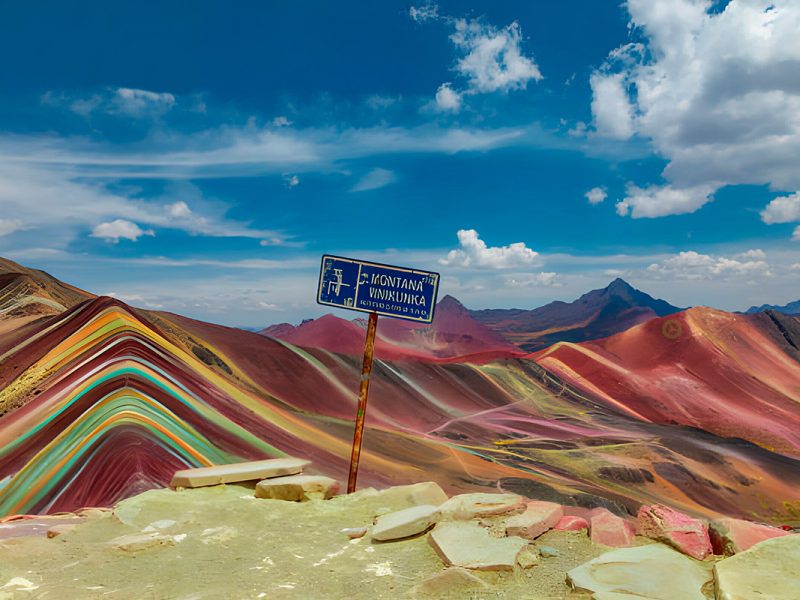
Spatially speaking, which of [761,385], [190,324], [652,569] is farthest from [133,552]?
[761,385]

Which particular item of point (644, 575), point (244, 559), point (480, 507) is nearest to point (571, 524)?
point (480, 507)

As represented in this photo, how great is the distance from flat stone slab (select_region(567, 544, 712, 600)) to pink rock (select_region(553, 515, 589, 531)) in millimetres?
596

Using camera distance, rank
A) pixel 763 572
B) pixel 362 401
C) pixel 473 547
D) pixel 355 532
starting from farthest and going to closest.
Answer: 1. pixel 362 401
2. pixel 355 532
3. pixel 473 547
4. pixel 763 572

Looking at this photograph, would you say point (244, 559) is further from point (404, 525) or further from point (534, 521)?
point (534, 521)

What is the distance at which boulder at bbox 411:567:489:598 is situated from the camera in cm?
309

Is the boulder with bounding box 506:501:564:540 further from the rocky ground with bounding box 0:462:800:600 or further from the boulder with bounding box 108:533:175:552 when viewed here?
the boulder with bounding box 108:533:175:552

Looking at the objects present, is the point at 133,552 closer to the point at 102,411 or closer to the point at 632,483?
the point at 102,411

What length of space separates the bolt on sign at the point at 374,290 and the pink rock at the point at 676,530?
2.83 m

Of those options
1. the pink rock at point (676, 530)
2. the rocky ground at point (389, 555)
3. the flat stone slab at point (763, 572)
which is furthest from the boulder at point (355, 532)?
the flat stone slab at point (763, 572)

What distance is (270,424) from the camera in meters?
11.6

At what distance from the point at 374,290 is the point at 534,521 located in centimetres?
295

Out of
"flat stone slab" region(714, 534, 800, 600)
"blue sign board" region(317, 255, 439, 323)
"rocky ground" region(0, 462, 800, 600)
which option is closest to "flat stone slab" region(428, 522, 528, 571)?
"rocky ground" region(0, 462, 800, 600)

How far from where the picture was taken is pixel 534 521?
13.1 ft

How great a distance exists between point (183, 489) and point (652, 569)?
4.74m
